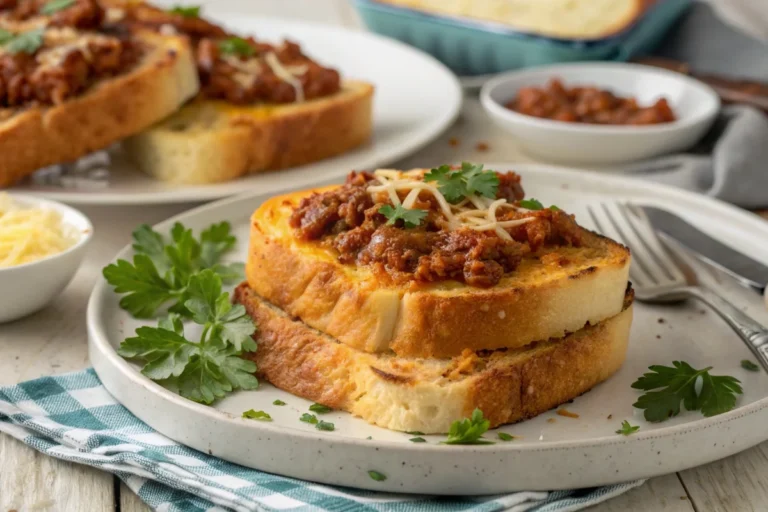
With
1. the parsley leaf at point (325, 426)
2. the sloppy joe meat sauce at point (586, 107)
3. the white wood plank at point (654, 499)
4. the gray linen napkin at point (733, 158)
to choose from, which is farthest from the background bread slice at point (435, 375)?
the sloppy joe meat sauce at point (586, 107)

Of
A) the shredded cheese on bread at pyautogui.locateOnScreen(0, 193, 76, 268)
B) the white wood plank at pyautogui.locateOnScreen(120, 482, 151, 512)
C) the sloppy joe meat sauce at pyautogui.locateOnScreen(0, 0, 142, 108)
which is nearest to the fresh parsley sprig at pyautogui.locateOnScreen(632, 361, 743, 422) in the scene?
the white wood plank at pyautogui.locateOnScreen(120, 482, 151, 512)

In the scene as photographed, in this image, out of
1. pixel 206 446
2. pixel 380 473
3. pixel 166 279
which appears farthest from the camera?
pixel 166 279

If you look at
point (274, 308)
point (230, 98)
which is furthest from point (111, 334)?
point (230, 98)

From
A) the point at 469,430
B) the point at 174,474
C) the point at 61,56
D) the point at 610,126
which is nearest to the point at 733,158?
the point at 610,126

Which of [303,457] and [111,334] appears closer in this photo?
[303,457]

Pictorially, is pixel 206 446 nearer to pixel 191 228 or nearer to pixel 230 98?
pixel 191 228

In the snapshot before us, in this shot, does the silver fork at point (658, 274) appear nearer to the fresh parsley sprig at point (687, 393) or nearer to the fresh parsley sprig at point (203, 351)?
the fresh parsley sprig at point (687, 393)

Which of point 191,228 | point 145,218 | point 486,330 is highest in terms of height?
point 486,330

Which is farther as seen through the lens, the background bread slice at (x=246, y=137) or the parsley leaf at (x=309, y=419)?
the background bread slice at (x=246, y=137)
